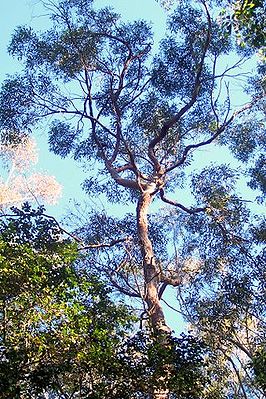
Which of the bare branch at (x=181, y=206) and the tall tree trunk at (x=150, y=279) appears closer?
→ the tall tree trunk at (x=150, y=279)

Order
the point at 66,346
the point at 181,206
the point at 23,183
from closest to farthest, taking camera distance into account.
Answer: the point at 66,346 < the point at 181,206 < the point at 23,183

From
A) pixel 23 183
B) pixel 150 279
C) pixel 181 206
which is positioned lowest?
pixel 150 279

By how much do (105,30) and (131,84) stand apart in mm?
904

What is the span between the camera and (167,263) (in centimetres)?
840

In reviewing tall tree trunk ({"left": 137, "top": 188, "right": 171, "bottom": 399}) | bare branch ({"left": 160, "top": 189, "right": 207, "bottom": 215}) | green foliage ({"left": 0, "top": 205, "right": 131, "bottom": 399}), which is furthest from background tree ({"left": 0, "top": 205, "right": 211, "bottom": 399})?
bare branch ({"left": 160, "top": 189, "right": 207, "bottom": 215})

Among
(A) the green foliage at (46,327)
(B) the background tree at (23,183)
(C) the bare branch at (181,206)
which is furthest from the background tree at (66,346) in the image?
(B) the background tree at (23,183)

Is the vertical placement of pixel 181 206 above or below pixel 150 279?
above

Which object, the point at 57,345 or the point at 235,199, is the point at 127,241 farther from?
the point at 57,345

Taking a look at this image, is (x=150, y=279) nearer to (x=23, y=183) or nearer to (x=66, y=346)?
(x=66, y=346)

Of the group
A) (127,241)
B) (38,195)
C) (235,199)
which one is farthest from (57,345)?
(38,195)

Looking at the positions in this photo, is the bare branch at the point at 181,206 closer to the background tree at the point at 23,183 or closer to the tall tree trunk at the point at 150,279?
the tall tree trunk at the point at 150,279

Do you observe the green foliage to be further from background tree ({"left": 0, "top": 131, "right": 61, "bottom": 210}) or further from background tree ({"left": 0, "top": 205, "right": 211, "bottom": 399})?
background tree ({"left": 0, "top": 131, "right": 61, "bottom": 210})

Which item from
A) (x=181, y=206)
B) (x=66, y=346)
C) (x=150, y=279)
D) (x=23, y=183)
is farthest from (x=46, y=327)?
(x=23, y=183)

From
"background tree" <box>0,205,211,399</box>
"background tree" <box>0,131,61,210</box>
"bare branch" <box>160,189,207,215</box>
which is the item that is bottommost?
→ "background tree" <box>0,205,211,399</box>
